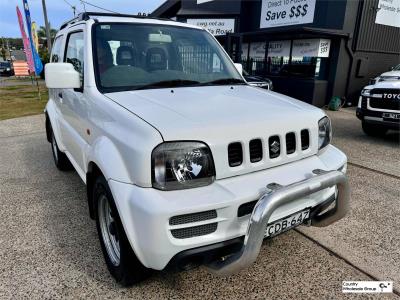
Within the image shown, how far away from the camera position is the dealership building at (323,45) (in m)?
11.1

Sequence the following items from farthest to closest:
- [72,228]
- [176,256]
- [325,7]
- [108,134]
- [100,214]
Result: [325,7]
[72,228]
[100,214]
[108,134]
[176,256]

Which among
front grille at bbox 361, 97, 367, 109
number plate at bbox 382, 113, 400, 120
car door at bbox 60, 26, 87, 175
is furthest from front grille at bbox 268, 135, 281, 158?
front grille at bbox 361, 97, 367, 109

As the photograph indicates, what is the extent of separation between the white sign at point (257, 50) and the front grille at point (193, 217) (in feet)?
41.7

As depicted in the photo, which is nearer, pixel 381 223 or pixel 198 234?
pixel 198 234

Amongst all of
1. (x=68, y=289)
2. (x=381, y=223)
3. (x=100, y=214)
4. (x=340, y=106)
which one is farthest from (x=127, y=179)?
(x=340, y=106)

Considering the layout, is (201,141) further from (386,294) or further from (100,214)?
(386,294)

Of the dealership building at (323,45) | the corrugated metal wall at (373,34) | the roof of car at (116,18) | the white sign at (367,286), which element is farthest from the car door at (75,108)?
the corrugated metal wall at (373,34)

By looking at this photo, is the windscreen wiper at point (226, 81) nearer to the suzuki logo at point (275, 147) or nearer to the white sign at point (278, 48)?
the suzuki logo at point (275, 147)

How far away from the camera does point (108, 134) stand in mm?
2209

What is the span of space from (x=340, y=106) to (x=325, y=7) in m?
3.45

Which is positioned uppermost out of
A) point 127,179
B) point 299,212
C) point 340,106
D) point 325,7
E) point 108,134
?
point 325,7

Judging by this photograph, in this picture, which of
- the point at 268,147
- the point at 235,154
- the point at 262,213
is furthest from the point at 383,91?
the point at 262,213

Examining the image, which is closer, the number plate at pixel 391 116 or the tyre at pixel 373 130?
the number plate at pixel 391 116

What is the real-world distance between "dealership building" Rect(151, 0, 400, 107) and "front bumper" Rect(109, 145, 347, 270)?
993 cm
